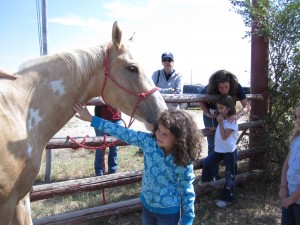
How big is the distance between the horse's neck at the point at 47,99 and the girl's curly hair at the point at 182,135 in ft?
2.28

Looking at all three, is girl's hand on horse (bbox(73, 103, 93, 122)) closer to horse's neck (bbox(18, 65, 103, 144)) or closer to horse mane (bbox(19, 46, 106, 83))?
horse's neck (bbox(18, 65, 103, 144))

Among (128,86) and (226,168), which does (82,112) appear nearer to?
(128,86)

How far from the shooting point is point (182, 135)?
2166mm

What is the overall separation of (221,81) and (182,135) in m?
2.17

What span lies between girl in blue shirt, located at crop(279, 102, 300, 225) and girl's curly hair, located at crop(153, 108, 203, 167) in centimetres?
112

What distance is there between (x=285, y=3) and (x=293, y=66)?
2.91 ft

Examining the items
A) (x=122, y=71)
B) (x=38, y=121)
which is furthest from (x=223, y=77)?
(x=38, y=121)

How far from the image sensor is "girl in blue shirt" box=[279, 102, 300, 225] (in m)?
2.77

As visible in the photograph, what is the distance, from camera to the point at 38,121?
2.24 metres

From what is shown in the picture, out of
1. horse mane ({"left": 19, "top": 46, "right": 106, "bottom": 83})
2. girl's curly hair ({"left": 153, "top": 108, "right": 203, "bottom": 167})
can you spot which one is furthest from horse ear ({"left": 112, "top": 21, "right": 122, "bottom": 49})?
girl's curly hair ({"left": 153, "top": 108, "right": 203, "bottom": 167})

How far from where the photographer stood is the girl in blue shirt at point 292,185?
2768 mm

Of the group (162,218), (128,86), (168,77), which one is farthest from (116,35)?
(168,77)

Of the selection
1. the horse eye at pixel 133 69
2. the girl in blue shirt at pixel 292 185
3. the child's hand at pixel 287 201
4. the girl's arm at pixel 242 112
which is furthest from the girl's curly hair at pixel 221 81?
the horse eye at pixel 133 69

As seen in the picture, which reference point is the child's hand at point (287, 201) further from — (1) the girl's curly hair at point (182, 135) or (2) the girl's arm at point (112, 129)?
(2) the girl's arm at point (112, 129)
